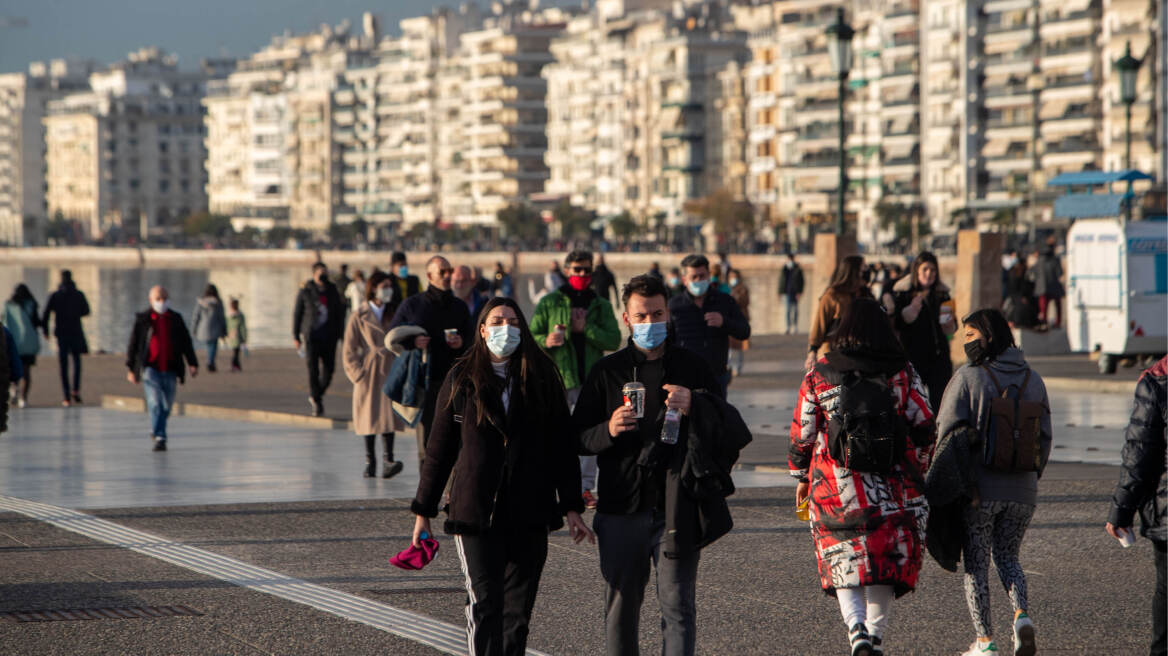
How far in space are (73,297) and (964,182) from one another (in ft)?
353

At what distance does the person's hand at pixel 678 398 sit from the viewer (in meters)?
6.50

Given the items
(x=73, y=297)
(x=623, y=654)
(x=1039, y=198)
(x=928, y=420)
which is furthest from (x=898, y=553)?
(x=1039, y=198)

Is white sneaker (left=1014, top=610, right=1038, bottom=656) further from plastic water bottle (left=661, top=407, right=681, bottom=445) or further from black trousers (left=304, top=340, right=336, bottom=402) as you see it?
black trousers (left=304, top=340, right=336, bottom=402)

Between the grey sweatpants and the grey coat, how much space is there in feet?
4.89

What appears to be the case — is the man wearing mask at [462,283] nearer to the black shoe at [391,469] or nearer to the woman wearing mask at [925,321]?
the black shoe at [391,469]

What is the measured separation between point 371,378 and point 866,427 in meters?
7.63

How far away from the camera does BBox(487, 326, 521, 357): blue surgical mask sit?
21.9ft

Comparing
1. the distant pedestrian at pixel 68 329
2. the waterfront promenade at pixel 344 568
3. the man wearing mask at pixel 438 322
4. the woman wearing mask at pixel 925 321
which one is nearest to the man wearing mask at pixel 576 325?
the man wearing mask at pixel 438 322

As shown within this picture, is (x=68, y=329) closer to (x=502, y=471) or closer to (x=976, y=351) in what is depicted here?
(x=976, y=351)

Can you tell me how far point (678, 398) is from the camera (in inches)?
256

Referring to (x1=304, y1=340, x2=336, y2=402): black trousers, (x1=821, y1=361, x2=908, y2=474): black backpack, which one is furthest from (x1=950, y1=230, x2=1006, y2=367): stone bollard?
(x1=821, y1=361, x2=908, y2=474): black backpack

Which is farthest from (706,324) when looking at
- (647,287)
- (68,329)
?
(68,329)

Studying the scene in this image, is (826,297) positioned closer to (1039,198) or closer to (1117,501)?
(1117,501)

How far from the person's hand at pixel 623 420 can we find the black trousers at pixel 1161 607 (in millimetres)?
1757
